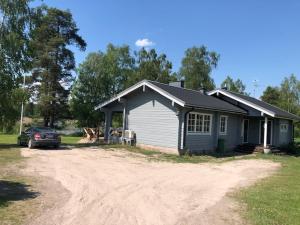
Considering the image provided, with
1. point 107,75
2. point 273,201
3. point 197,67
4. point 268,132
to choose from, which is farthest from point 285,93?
point 273,201

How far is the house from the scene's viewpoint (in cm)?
2028

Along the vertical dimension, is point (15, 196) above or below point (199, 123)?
below

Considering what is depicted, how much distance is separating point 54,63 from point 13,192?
33530 mm

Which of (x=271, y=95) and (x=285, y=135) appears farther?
(x=271, y=95)

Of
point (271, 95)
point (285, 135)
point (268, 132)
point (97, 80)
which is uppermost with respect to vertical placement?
point (271, 95)

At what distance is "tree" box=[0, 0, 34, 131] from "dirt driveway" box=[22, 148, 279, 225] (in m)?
5.93

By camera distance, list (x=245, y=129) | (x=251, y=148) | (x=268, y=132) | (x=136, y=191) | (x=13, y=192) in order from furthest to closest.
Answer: (x=268, y=132) < (x=245, y=129) < (x=251, y=148) < (x=136, y=191) < (x=13, y=192)

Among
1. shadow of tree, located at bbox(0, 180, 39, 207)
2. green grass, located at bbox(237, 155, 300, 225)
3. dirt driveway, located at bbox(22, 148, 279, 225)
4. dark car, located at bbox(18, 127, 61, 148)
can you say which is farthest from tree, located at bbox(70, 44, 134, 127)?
shadow of tree, located at bbox(0, 180, 39, 207)

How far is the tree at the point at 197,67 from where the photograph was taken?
59.7 metres

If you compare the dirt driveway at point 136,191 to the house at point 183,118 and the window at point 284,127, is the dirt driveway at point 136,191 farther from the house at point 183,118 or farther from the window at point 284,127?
the window at point 284,127

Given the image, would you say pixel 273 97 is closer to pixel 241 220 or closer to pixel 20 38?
pixel 20 38

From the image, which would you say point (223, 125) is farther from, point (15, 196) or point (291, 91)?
point (291, 91)

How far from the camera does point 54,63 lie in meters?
40.5

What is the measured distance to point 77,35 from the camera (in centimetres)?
4328
